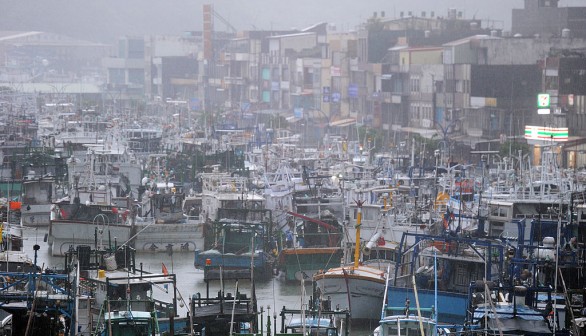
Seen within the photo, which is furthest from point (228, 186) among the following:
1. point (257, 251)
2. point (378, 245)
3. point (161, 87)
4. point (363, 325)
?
point (161, 87)

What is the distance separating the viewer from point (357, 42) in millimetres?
71562

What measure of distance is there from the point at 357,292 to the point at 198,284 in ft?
14.8

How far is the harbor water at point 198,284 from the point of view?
823 inches

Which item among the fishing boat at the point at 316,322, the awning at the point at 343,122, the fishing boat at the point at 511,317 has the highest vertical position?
the fishing boat at the point at 511,317

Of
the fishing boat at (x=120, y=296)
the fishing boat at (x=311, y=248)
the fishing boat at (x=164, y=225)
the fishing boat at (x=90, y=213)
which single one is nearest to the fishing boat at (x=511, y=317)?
the fishing boat at (x=120, y=296)

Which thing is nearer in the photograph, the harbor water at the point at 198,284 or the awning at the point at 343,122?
the harbor water at the point at 198,284

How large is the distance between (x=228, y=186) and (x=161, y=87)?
77553 mm

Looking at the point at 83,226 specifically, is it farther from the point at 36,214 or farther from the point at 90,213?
the point at 36,214

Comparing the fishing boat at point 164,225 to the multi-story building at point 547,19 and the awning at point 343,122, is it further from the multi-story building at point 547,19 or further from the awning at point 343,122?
the multi-story building at point 547,19

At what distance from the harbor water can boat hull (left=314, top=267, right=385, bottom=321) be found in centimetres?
16

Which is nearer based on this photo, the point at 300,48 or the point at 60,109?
the point at 60,109

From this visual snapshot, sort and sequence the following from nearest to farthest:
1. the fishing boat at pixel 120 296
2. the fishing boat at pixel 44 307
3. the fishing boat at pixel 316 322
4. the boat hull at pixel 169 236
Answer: the fishing boat at pixel 44 307
the fishing boat at pixel 120 296
the fishing boat at pixel 316 322
the boat hull at pixel 169 236

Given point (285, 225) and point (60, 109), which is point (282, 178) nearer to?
point (285, 225)

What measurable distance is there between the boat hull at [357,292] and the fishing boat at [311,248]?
2437 millimetres
